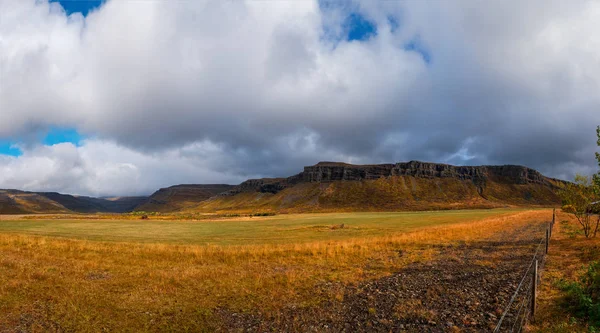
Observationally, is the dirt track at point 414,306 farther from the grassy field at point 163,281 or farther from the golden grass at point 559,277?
the golden grass at point 559,277

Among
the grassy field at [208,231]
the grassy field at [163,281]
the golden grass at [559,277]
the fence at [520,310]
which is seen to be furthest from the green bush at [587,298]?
the grassy field at [208,231]

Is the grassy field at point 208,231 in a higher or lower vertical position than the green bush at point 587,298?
lower

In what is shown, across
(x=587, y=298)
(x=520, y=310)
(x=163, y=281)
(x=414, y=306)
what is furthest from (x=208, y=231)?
(x=587, y=298)

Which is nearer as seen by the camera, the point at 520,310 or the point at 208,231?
the point at 520,310

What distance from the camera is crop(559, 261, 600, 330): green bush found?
12.9 m

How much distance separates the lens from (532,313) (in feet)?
44.7

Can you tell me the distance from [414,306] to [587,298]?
22.6 feet

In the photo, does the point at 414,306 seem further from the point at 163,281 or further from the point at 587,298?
the point at 163,281

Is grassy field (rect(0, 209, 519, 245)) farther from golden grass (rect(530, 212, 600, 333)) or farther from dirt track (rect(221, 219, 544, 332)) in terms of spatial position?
golden grass (rect(530, 212, 600, 333))

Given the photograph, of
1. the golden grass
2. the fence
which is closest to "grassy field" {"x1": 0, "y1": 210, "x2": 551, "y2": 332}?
the fence

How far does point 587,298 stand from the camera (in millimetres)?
13523

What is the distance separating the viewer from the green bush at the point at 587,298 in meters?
12.9

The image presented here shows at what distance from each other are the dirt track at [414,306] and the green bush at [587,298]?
2520mm

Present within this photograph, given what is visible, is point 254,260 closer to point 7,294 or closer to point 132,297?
point 132,297
